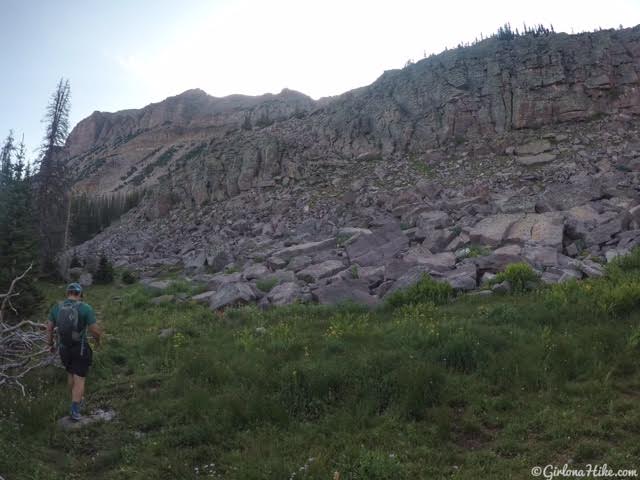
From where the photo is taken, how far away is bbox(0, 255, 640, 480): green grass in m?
4.75

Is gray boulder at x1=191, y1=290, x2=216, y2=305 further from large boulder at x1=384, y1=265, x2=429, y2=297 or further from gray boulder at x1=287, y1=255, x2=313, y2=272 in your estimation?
large boulder at x1=384, y1=265, x2=429, y2=297

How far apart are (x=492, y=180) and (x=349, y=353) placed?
17296 millimetres

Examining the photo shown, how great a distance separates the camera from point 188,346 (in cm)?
896

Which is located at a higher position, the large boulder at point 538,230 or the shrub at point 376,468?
the large boulder at point 538,230

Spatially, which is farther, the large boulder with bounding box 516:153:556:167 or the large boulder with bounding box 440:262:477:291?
the large boulder with bounding box 516:153:556:167

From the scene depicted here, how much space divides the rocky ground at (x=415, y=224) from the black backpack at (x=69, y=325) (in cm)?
538

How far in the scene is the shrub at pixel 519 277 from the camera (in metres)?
9.78

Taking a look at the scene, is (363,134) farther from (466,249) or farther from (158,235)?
(466,249)

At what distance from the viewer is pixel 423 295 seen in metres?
10.2

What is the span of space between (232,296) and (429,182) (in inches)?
563

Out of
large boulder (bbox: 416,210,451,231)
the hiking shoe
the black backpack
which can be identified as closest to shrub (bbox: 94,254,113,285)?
large boulder (bbox: 416,210,451,231)

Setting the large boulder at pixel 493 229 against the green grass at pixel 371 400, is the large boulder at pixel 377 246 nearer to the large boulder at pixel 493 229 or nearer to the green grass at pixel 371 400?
the large boulder at pixel 493 229

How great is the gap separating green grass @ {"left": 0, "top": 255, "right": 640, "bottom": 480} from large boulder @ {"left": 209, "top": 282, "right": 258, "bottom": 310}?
2.93 metres

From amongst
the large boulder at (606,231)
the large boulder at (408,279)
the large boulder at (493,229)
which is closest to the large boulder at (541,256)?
the large boulder at (606,231)
